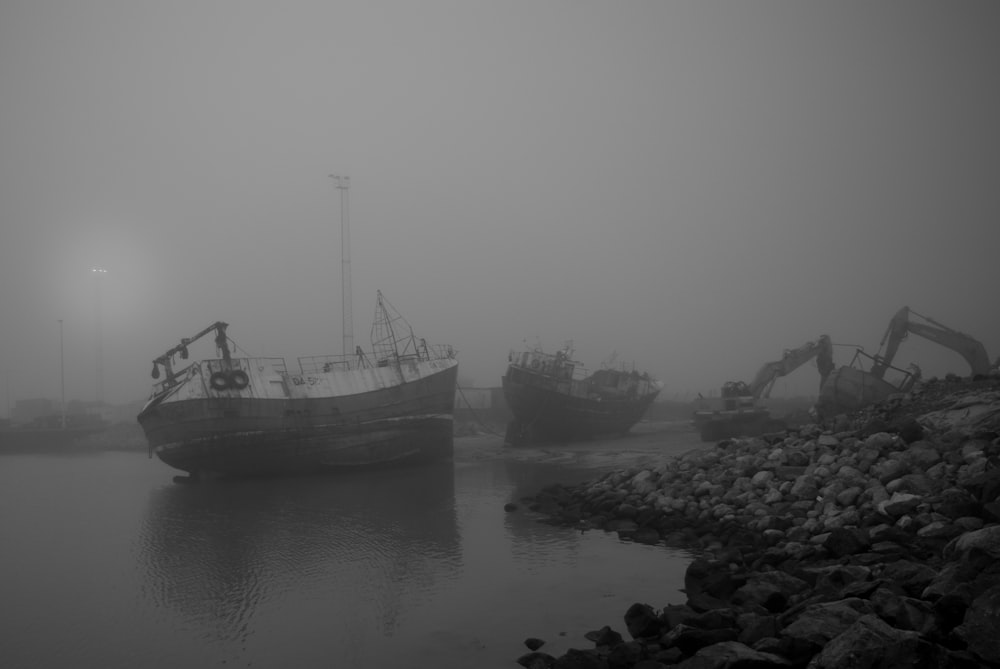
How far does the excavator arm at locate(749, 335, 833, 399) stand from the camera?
39.6m

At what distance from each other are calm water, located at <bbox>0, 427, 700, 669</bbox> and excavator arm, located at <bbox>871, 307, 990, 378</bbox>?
19899mm

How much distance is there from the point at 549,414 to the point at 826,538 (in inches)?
1327

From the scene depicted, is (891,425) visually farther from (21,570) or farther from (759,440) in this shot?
(21,570)

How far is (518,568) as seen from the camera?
48.9 feet

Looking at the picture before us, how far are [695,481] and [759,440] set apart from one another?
4.03 meters

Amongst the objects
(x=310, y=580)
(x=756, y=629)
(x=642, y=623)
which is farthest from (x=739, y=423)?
(x=756, y=629)

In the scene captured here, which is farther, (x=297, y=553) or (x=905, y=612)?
(x=297, y=553)

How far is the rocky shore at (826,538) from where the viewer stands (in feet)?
25.2

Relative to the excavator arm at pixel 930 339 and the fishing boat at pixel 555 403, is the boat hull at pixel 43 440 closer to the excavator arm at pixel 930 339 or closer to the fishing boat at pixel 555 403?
the fishing boat at pixel 555 403

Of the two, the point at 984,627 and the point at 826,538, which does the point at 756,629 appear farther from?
the point at 826,538

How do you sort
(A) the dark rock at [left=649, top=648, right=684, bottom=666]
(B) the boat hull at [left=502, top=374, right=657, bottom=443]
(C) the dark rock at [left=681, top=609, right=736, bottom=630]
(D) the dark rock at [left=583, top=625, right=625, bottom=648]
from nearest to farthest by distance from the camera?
(A) the dark rock at [left=649, top=648, right=684, bottom=666], (C) the dark rock at [left=681, top=609, right=736, bottom=630], (D) the dark rock at [left=583, top=625, right=625, bottom=648], (B) the boat hull at [left=502, top=374, right=657, bottom=443]

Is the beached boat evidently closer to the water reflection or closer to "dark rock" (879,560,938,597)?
the water reflection

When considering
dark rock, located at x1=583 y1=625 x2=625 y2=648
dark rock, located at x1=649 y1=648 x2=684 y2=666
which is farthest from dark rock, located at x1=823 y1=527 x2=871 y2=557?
dark rock, located at x1=649 y1=648 x2=684 y2=666

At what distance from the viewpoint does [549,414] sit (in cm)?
4609
